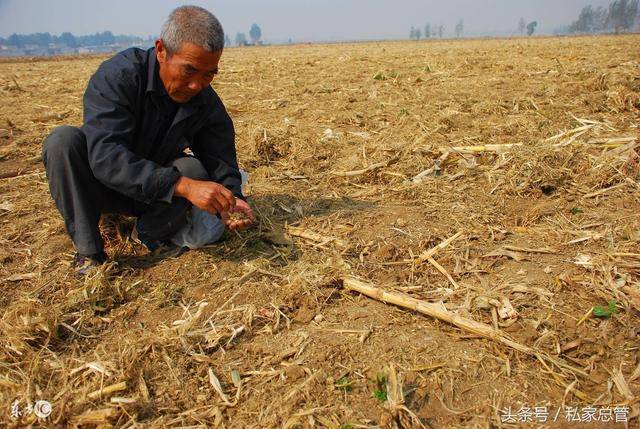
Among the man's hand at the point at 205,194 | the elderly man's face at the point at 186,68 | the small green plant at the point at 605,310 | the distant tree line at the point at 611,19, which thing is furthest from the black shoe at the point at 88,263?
the distant tree line at the point at 611,19

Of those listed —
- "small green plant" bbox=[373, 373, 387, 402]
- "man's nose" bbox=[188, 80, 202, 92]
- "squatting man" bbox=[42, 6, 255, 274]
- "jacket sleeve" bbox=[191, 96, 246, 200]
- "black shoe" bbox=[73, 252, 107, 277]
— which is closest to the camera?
"small green plant" bbox=[373, 373, 387, 402]

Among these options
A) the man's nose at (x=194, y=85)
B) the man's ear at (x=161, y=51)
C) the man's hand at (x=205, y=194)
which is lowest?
the man's hand at (x=205, y=194)

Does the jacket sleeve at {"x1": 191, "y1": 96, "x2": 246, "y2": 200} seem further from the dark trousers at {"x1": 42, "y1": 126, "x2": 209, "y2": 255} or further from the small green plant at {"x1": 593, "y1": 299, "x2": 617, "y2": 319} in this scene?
the small green plant at {"x1": 593, "y1": 299, "x2": 617, "y2": 319}

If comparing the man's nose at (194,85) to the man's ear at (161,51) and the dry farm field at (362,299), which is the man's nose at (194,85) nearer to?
the man's ear at (161,51)

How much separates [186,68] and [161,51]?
0.23m

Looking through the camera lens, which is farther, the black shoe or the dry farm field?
the black shoe

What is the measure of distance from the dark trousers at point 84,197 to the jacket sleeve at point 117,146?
0.47 ft

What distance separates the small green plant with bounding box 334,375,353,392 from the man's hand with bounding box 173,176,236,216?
3.64 ft

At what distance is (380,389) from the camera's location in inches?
77.8

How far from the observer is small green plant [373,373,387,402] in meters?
1.95

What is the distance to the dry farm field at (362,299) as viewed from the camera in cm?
196

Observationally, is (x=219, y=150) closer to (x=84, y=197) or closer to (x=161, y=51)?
(x=161, y=51)

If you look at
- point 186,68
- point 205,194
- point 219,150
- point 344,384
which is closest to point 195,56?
point 186,68

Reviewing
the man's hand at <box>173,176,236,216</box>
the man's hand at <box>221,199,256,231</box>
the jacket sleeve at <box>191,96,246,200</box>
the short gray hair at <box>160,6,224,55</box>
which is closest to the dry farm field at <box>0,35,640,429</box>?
the man's hand at <box>221,199,256,231</box>
